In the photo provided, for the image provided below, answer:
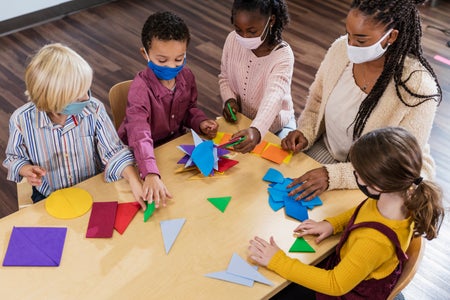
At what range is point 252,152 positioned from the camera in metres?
1.89

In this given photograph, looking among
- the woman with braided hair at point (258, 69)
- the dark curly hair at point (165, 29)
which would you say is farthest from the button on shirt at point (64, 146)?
the woman with braided hair at point (258, 69)

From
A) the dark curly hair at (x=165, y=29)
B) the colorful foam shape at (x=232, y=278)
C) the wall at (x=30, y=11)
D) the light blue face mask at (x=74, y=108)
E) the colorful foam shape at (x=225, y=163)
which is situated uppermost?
the dark curly hair at (x=165, y=29)

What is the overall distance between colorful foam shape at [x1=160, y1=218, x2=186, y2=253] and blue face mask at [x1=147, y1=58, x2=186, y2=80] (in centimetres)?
62

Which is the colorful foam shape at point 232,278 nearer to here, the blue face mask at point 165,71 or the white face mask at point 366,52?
the blue face mask at point 165,71

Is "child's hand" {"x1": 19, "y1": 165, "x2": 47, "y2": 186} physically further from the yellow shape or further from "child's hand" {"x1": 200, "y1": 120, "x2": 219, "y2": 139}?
"child's hand" {"x1": 200, "y1": 120, "x2": 219, "y2": 139}

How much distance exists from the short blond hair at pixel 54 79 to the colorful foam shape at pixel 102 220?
0.36m

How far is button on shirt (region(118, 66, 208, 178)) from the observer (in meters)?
1.75

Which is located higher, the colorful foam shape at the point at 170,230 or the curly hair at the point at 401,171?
the curly hair at the point at 401,171

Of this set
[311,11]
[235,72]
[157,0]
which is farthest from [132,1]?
[235,72]

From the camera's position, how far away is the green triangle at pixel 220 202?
163 cm

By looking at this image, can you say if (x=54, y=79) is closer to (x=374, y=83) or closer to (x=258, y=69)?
(x=258, y=69)

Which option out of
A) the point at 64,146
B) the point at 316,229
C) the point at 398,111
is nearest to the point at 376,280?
the point at 316,229

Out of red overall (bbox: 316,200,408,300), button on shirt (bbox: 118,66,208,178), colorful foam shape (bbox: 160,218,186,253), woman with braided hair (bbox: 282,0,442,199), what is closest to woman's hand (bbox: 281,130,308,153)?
woman with braided hair (bbox: 282,0,442,199)

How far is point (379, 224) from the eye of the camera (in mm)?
1380
